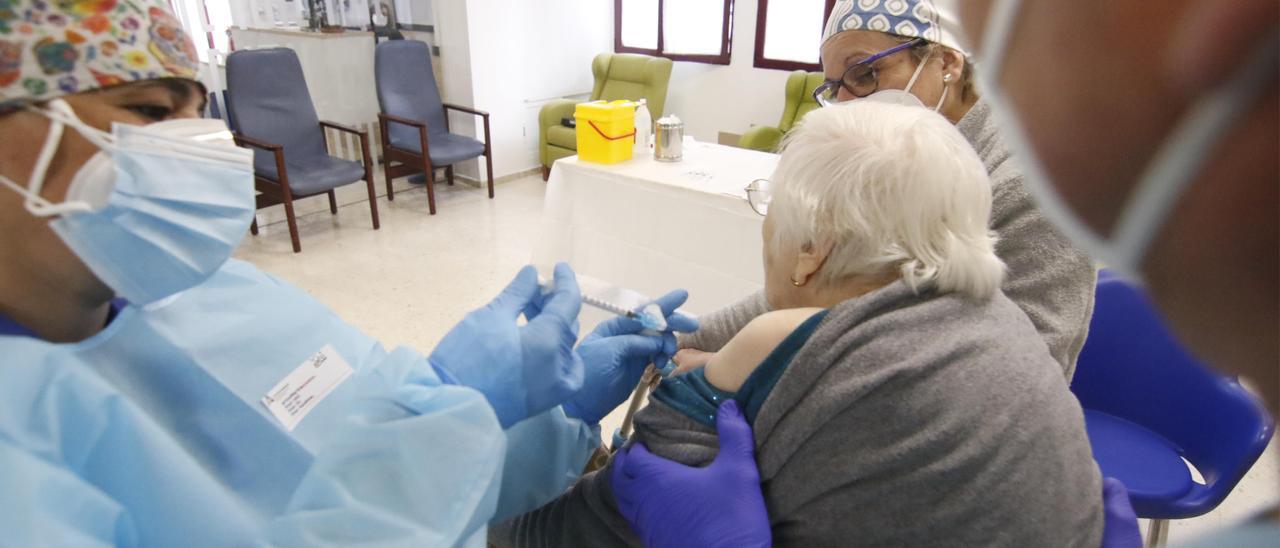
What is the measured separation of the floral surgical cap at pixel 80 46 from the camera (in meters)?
0.68

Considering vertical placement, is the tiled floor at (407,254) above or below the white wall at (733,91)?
below

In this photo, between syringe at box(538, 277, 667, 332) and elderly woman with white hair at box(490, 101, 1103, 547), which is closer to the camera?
elderly woman with white hair at box(490, 101, 1103, 547)

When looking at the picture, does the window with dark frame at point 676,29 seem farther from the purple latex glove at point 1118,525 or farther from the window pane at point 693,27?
the purple latex glove at point 1118,525

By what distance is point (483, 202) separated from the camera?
16.0 feet

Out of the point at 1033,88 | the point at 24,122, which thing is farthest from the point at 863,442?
the point at 24,122

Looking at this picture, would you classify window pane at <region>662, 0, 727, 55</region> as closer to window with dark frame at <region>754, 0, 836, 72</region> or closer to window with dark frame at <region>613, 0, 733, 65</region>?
window with dark frame at <region>613, 0, 733, 65</region>

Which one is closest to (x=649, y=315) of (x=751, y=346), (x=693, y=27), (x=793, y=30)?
(x=751, y=346)

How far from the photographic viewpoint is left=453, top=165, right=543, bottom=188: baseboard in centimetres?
525

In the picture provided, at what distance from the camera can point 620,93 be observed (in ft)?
17.8

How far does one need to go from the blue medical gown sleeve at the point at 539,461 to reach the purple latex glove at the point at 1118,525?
2.72 ft

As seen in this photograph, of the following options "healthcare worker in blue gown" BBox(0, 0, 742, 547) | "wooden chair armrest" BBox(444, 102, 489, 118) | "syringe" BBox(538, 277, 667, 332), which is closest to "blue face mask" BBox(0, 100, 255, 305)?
"healthcare worker in blue gown" BBox(0, 0, 742, 547)

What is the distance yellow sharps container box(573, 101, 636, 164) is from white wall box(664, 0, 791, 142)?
2906 millimetres

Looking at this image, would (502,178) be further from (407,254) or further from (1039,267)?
(1039,267)

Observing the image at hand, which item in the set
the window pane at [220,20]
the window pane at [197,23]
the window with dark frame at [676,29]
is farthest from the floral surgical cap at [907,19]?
the window pane at [220,20]
